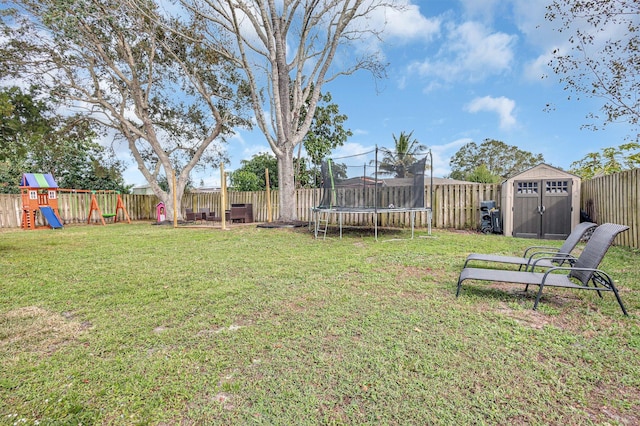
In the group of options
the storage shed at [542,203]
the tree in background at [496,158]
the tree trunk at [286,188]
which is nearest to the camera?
the storage shed at [542,203]

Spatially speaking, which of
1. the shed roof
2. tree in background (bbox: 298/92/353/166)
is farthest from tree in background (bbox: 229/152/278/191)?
the shed roof

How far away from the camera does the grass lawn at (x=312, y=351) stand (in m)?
1.63

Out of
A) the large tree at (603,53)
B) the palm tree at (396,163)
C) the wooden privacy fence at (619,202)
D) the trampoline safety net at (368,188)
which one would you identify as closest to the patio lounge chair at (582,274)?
the wooden privacy fence at (619,202)

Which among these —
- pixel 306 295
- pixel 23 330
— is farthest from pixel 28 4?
pixel 306 295

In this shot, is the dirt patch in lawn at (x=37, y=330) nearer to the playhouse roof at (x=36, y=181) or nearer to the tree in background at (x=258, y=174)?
the playhouse roof at (x=36, y=181)

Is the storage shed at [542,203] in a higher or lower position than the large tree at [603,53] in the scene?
lower

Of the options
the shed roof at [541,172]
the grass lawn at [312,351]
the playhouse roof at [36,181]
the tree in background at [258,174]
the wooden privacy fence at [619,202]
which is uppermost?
the tree in background at [258,174]

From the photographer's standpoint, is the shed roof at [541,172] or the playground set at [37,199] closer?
the shed roof at [541,172]

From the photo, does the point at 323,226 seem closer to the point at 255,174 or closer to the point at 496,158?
the point at 255,174

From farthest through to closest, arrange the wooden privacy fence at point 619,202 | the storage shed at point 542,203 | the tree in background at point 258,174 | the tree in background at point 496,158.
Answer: the tree in background at point 496,158 < the tree in background at point 258,174 < the storage shed at point 542,203 < the wooden privacy fence at point 619,202

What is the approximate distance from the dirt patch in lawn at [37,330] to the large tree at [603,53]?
37.7 ft

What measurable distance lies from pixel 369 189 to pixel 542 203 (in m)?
4.67

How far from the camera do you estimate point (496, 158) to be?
37688 mm

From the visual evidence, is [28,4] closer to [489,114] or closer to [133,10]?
[133,10]
